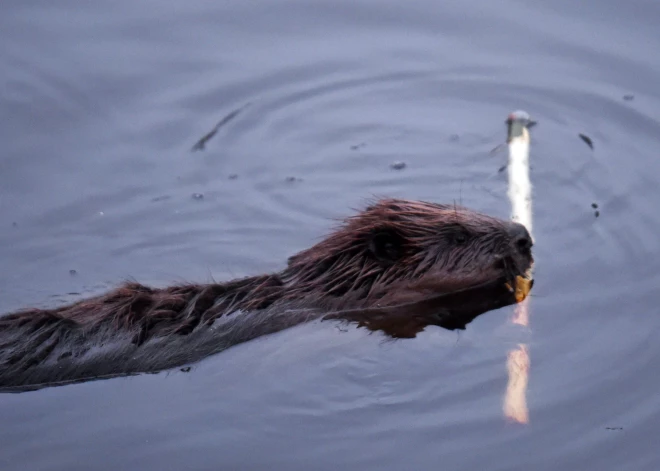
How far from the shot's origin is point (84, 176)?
8.25 m

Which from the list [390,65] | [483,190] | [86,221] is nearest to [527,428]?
[483,190]

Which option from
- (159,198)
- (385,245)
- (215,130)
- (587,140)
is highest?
(385,245)

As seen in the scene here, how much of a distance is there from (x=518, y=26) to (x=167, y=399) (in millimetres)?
5060

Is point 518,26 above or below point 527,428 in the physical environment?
above

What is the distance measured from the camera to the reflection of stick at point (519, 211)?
603 cm

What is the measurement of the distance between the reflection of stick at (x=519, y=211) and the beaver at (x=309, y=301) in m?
0.39

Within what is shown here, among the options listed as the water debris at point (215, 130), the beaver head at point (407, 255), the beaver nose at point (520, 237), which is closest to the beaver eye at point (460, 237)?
the beaver head at point (407, 255)

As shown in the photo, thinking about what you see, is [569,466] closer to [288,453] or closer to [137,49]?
[288,453]

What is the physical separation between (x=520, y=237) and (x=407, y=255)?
65 centimetres

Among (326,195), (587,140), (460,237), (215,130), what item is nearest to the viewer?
(460,237)

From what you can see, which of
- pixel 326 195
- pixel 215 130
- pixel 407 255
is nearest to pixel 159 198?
pixel 215 130

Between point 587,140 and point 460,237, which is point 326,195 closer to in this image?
point 460,237

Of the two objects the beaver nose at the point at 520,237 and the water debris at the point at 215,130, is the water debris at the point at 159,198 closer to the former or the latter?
the water debris at the point at 215,130

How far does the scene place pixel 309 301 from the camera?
6.34 meters
